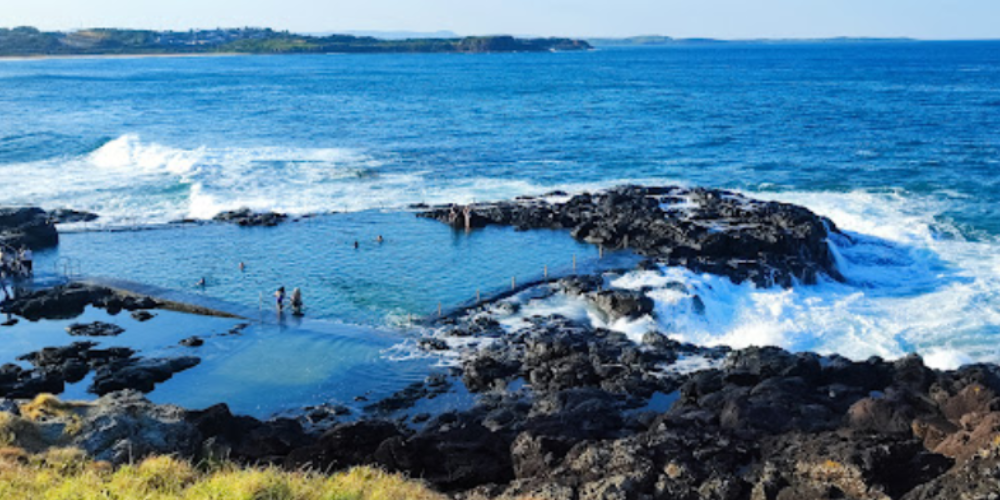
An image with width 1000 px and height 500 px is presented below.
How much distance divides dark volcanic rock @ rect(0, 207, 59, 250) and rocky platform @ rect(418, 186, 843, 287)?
18.6m

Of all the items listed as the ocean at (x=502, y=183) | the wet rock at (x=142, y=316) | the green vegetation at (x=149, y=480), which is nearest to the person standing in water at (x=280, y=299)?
the ocean at (x=502, y=183)

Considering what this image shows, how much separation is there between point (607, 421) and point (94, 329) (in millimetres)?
19607

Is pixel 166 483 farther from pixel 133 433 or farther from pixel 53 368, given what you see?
pixel 53 368

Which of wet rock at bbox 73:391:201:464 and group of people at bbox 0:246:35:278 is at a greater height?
wet rock at bbox 73:391:201:464

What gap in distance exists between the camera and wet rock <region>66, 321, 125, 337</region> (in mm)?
33906

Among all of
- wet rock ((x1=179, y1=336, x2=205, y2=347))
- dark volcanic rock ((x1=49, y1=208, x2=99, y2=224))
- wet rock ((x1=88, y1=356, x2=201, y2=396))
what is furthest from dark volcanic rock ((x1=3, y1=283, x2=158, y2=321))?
dark volcanic rock ((x1=49, y1=208, x2=99, y2=224))

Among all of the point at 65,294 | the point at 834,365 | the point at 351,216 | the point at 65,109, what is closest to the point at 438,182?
the point at 351,216

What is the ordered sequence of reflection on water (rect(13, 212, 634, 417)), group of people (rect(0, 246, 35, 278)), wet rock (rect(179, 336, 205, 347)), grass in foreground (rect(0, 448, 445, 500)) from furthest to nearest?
1. group of people (rect(0, 246, 35, 278))
2. wet rock (rect(179, 336, 205, 347))
3. reflection on water (rect(13, 212, 634, 417))
4. grass in foreground (rect(0, 448, 445, 500))

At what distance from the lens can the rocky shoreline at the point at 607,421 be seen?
63.7 feet

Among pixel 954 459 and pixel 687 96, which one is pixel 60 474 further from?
pixel 687 96

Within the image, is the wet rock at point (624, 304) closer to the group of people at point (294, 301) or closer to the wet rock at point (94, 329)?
the group of people at point (294, 301)

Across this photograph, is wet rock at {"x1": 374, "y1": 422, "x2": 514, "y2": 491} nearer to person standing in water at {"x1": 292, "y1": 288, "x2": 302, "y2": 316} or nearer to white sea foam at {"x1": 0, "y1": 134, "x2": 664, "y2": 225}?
person standing in water at {"x1": 292, "y1": 288, "x2": 302, "y2": 316}

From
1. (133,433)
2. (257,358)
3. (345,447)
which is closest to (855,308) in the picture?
(257,358)

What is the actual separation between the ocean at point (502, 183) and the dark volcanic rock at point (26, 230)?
4.79 ft
